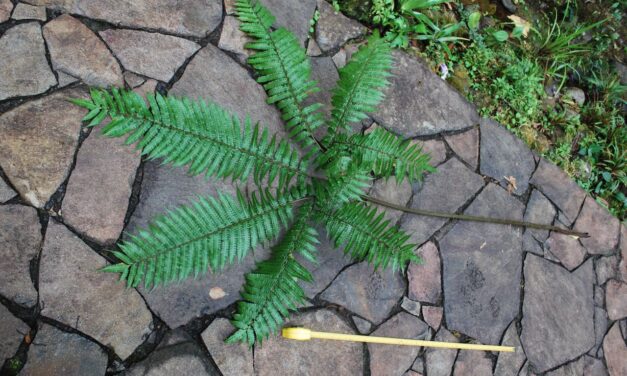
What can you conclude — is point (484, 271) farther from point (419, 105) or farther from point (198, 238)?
point (198, 238)

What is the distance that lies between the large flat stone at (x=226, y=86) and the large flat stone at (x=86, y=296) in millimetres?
915

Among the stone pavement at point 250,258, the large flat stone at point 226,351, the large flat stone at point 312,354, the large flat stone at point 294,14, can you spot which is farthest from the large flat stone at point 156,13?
the large flat stone at point 312,354

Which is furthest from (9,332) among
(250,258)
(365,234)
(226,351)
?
(365,234)

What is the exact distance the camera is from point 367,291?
2.66 m

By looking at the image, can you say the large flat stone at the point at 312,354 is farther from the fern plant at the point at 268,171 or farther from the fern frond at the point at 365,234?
the fern frond at the point at 365,234

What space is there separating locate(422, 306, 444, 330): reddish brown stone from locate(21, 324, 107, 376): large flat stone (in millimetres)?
1709

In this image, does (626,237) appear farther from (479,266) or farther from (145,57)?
(145,57)

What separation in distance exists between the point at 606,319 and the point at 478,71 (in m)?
1.99

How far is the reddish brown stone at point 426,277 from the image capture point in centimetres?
280

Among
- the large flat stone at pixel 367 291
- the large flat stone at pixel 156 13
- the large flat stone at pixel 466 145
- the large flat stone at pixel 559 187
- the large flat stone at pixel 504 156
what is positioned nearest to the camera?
the large flat stone at pixel 156 13

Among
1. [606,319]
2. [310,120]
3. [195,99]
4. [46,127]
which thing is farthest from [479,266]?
[46,127]

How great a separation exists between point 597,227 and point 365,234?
85.3 inches

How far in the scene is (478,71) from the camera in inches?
137

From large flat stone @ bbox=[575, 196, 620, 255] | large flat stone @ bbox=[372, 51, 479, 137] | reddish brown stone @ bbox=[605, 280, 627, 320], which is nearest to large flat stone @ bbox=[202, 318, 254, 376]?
large flat stone @ bbox=[372, 51, 479, 137]
